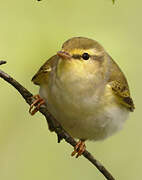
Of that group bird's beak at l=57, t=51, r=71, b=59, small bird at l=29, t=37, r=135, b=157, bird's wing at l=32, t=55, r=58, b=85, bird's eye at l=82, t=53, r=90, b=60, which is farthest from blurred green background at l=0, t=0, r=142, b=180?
bird's beak at l=57, t=51, r=71, b=59

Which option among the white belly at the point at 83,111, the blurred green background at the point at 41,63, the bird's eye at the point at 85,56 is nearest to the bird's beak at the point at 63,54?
the bird's eye at the point at 85,56

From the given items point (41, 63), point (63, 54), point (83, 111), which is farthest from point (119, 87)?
point (41, 63)

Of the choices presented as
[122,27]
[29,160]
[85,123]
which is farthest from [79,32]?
[85,123]

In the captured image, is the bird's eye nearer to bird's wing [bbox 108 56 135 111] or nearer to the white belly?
the white belly

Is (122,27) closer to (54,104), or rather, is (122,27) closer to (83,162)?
(83,162)

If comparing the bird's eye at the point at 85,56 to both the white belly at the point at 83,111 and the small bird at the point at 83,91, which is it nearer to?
the small bird at the point at 83,91
